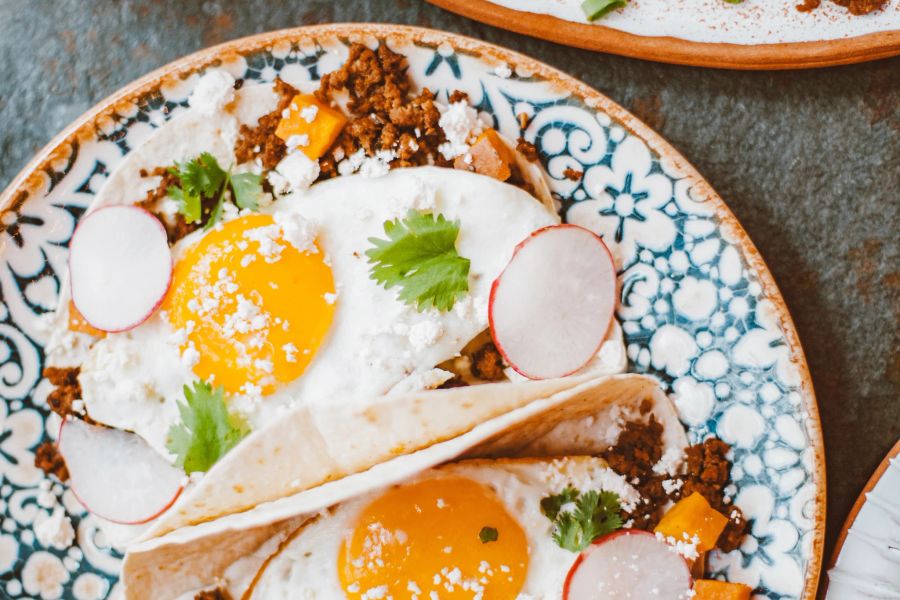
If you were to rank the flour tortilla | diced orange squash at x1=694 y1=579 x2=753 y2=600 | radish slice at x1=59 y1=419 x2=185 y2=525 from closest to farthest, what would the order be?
the flour tortilla
diced orange squash at x1=694 y1=579 x2=753 y2=600
radish slice at x1=59 y1=419 x2=185 y2=525

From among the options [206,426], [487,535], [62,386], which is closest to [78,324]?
[62,386]

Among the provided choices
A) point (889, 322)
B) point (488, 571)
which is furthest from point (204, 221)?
point (889, 322)

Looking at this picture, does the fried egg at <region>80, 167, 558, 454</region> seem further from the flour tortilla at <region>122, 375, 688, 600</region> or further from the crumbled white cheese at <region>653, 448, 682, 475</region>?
the crumbled white cheese at <region>653, 448, 682, 475</region>

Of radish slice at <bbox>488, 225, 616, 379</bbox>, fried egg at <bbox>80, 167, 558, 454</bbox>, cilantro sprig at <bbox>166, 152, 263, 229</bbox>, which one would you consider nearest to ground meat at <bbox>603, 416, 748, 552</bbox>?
radish slice at <bbox>488, 225, 616, 379</bbox>

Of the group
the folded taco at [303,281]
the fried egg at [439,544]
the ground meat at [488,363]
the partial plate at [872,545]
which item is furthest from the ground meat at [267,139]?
the partial plate at [872,545]

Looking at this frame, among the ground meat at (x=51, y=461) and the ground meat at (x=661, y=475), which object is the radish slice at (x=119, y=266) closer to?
the ground meat at (x=51, y=461)

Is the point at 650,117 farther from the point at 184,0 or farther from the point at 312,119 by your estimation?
the point at 184,0
